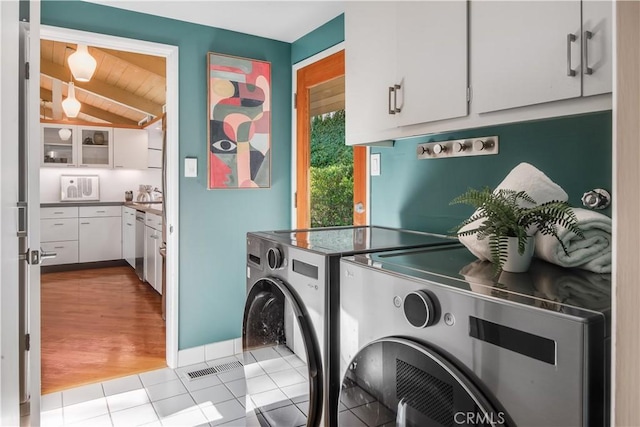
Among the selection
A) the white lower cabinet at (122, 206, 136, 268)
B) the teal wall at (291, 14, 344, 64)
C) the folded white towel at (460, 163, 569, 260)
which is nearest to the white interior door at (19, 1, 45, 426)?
the teal wall at (291, 14, 344, 64)

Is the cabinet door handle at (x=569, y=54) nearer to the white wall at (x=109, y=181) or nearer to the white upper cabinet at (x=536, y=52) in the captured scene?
the white upper cabinet at (x=536, y=52)

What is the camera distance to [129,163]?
22.1 feet

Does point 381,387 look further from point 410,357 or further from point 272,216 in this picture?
point 272,216

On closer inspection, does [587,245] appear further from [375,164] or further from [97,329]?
[97,329]

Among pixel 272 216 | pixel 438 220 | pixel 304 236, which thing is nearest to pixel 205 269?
pixel 272 216

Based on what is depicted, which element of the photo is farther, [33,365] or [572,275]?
[33,365]

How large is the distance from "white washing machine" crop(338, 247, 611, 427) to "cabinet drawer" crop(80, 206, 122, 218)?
5821 millimetres

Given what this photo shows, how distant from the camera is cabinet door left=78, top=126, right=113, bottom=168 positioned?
21.1 ft

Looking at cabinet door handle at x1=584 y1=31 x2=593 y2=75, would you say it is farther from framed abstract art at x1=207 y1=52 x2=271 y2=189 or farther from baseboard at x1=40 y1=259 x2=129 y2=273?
baseboard at x1=40 y1=259 x2=129 y2=273

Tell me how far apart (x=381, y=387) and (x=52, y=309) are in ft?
13.5

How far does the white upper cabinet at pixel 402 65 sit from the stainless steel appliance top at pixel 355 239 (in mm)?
419

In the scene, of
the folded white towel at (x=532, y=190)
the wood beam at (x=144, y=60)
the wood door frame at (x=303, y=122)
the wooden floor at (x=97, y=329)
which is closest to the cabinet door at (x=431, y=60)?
the folded white towel at (x=532, y=190)

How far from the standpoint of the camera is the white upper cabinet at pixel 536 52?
1.05m

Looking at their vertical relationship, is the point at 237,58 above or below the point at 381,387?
above
